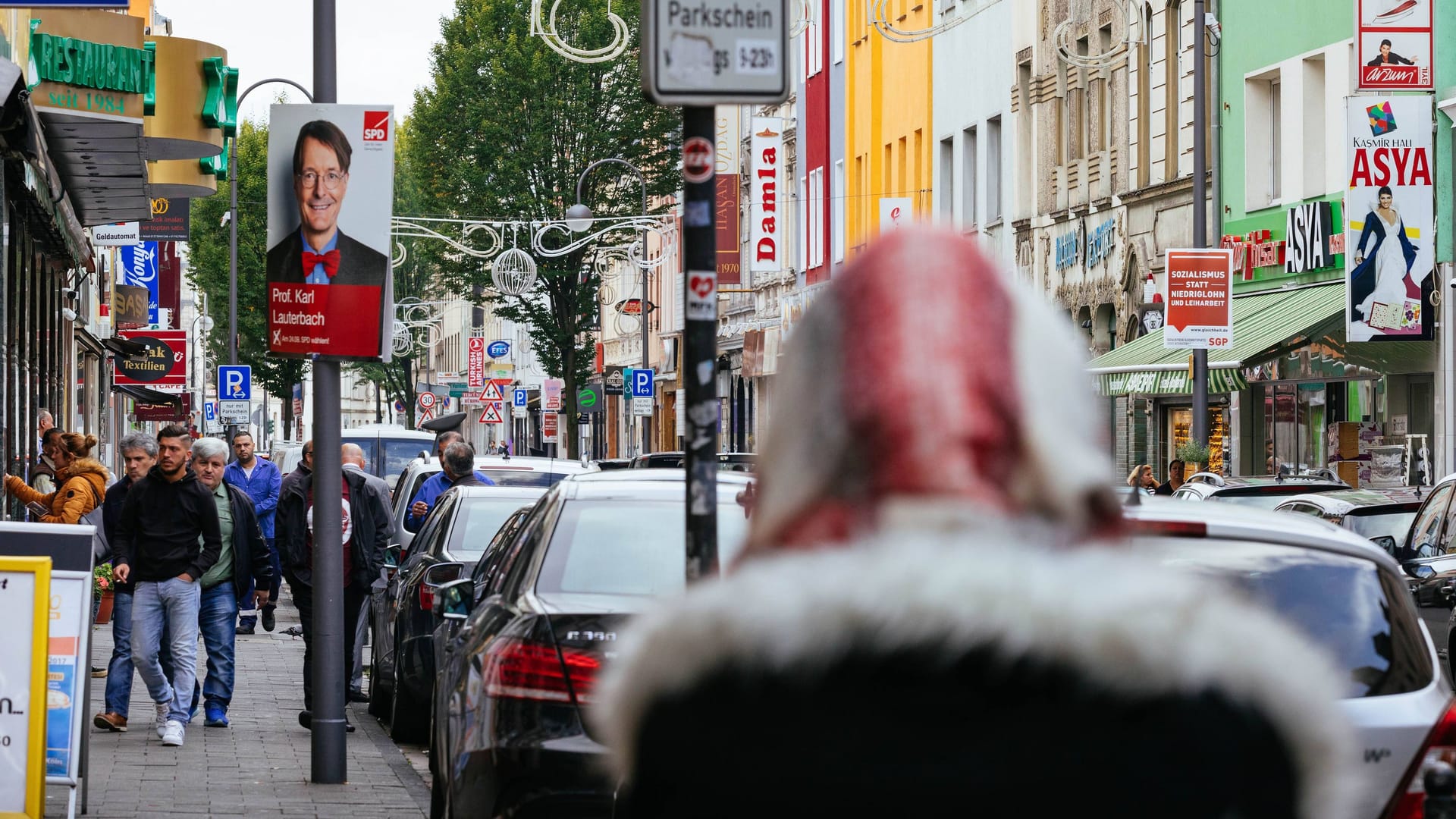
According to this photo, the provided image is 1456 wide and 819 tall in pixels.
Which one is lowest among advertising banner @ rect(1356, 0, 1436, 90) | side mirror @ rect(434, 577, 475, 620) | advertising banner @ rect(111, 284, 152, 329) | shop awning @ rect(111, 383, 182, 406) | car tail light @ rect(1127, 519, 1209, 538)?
side mirror @ rect(434, 577, 475, 620)

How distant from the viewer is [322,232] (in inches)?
444

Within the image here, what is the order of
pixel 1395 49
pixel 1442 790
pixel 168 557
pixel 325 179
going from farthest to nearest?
pixel 1395 49, pixel 168 557, pixel 325 179, pixel 1442 790

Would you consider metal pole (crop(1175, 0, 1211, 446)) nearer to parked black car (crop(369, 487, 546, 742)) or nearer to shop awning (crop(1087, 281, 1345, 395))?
shop awning (crop(1087, 281, 1345, 395))

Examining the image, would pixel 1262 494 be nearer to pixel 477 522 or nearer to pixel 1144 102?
pixel 477 522

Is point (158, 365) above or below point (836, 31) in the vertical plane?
below

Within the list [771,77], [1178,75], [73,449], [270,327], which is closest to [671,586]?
[771,77]

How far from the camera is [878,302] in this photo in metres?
2.29

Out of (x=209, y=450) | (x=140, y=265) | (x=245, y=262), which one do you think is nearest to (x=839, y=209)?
(x=140, y=265)

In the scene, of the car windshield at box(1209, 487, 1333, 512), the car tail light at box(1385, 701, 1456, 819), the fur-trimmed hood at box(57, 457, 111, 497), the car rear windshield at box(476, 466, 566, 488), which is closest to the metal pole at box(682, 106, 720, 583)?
the car tail light at box(1385, 701, 1456, 819)

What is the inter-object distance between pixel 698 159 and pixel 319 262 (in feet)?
21.6

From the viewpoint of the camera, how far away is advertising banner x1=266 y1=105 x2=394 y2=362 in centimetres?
1116

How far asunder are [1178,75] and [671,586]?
28093mm

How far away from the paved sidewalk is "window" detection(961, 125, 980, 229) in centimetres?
3128

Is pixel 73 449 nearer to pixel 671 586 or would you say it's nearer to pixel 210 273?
pixel 671 586
